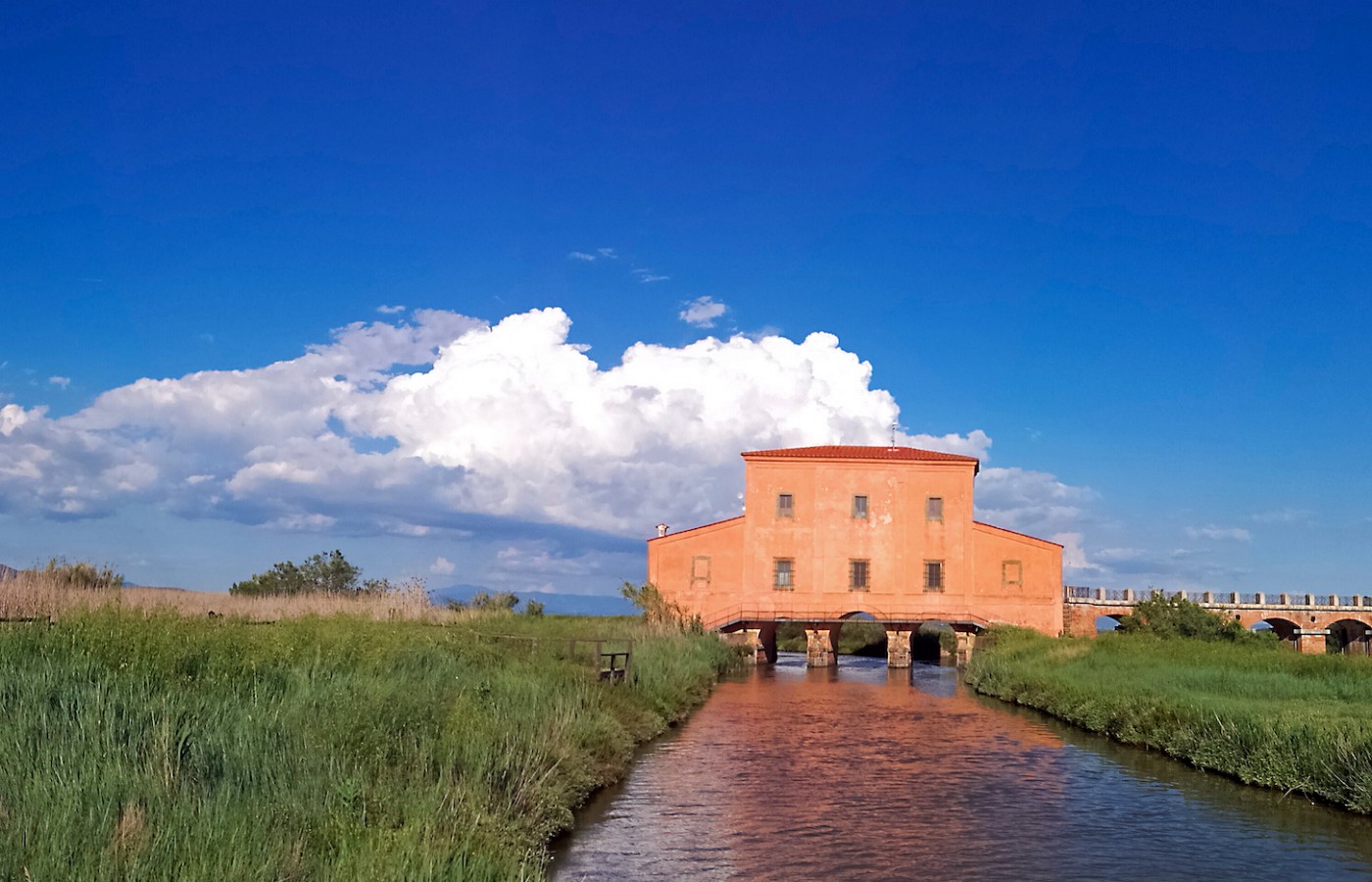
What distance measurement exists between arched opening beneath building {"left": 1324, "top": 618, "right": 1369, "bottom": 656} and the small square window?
3465 centimetres

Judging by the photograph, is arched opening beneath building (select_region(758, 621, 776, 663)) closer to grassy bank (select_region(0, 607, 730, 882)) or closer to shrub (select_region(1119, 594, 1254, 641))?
shrub (select_region(1119, 594, 1254, 641))

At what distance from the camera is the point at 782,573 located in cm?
5006

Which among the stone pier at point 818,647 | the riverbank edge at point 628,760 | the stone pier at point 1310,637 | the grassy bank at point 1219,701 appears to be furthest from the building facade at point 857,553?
the stone pier at point 1310,637

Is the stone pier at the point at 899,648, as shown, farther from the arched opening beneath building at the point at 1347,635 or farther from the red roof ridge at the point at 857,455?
the arched opening beneath building at the point at 1347,635

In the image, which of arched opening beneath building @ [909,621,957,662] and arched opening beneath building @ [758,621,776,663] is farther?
arched opening beneath building @ [909,621,957,662]

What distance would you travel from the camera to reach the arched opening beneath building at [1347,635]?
64369 millimetres

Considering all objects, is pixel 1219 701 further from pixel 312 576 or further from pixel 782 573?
pixel 312 576

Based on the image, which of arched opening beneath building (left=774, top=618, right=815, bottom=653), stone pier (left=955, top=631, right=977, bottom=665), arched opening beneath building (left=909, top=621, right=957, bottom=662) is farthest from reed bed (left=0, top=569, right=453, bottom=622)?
arched opening beneath building (left=774, top=618, right=815, bottom=653)

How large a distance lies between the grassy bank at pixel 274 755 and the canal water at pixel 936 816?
1.23m

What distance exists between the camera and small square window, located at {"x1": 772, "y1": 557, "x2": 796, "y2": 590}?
164ft

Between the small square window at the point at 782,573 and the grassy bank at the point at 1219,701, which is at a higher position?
the small square window at the point at 782,573

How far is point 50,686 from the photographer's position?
10.7 metres

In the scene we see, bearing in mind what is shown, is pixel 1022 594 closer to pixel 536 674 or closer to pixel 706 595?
pixel 706 595

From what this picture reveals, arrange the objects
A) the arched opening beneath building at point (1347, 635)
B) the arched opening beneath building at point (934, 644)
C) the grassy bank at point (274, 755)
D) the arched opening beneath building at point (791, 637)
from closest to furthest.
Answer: the grassy bank at point (274, 755), the arched opening beneath building at point (934, 644), the arched opening beneath building at point (1347, 635), the arched opening beneath building at point (791, 637)
